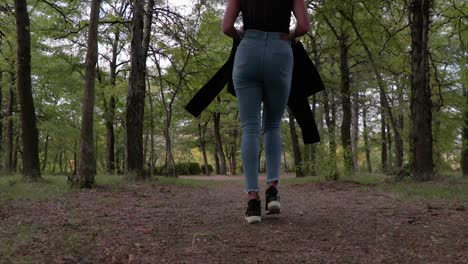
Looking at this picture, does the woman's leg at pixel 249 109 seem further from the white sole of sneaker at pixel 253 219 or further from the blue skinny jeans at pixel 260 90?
the white sole of sneaker at pixel 253 219

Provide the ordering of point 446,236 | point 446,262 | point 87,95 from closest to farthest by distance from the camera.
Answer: point 446,262 < point 446,236 < point 87,95

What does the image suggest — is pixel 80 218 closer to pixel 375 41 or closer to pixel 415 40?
pixel 415 40

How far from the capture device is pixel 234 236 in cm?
275

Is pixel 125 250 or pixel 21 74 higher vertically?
pixel 21 74

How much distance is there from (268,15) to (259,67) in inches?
16.4

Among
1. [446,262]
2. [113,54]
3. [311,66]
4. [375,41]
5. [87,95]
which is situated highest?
[113,54]

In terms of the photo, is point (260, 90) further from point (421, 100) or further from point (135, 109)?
point (135, 109)

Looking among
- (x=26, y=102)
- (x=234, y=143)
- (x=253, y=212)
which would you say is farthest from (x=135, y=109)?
(x=234, y=143)

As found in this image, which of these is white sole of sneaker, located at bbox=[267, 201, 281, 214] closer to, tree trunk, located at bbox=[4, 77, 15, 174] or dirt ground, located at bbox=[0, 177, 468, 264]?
dirt ground, located at bbox=[0, 177, 468, 264]

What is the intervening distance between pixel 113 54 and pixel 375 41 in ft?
48.4

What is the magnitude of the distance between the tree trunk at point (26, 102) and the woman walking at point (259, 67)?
7.27m

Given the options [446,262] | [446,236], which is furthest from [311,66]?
[446,262]

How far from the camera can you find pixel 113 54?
2145 centimetres

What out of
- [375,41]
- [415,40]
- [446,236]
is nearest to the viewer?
[446,236]
